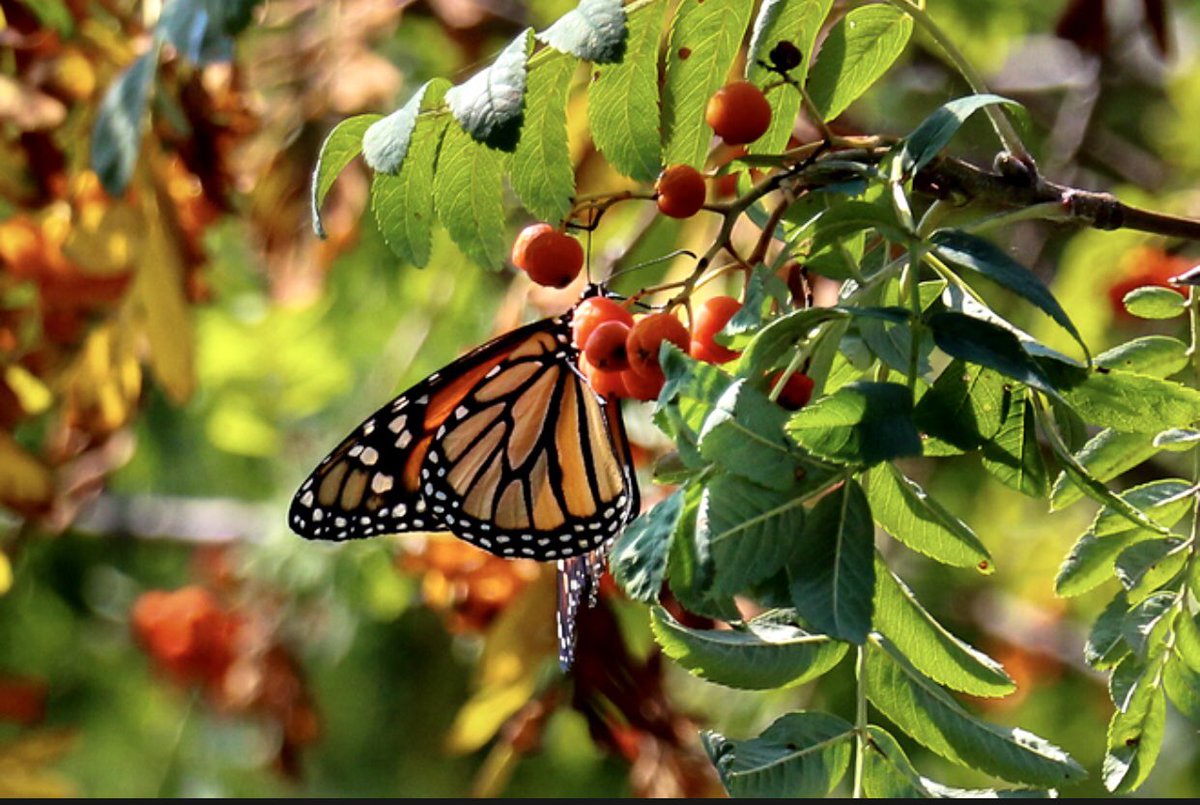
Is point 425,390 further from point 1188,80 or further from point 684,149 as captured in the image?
point 1188,80

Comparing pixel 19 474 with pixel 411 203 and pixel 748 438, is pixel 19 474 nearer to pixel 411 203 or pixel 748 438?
pixel 411 203

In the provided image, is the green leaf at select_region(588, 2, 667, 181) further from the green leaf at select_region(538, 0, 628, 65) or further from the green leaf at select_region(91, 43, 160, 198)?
the green leaf at select_region(91, 43, 160, 198)

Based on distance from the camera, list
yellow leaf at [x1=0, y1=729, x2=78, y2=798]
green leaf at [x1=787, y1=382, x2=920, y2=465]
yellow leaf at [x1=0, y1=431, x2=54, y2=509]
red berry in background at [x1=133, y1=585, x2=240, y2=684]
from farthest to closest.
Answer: red berry in background at [x1=133, y1=585, x2=240, y2=684], yellow leaf at [x1=0, y1=729, x2=78, y2=798], yellow leaf at [x1=0, y1=431, x2=54, y2=509], green leaf at [x1=787, y1=382, x2=920, y2=465]

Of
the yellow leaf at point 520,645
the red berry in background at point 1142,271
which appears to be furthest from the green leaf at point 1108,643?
the red berry in background at point 1142,271

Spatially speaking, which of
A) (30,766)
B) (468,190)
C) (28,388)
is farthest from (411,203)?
(30,766)

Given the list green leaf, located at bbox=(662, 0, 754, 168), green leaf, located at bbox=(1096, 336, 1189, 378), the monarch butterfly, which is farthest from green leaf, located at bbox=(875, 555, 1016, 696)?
the monarch butterfly
